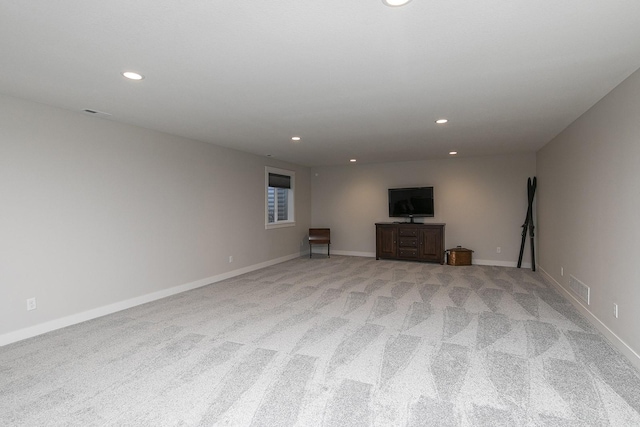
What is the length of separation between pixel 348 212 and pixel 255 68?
19.4 ft

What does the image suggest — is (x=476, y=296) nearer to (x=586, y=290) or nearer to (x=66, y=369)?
(x=586, y=290)

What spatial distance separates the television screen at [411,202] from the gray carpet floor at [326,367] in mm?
3150

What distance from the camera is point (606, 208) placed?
3076mm

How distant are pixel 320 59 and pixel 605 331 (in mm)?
3503

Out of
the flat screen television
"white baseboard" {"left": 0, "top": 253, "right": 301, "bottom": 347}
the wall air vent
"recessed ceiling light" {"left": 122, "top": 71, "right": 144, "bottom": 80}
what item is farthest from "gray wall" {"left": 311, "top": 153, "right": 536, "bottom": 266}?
"recessed ceiling light" {"left": 122, "top": 71, "right": 144, "bottom": 80}

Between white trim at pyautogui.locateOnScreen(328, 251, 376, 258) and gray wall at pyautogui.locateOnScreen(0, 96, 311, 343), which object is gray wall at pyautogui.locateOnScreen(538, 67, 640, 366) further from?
gray wall at pyautogui.locateOnScreen(0, 96, 311, 343)

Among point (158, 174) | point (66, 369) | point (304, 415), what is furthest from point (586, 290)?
point (158, 174)

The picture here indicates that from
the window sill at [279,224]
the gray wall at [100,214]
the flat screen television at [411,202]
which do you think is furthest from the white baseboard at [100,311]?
the flat screen television at [411,202]

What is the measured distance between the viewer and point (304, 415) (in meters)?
1.96

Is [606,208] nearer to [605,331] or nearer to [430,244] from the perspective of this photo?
[605,331]

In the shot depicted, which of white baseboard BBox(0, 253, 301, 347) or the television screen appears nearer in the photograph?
white baseboard BBox(0, 253, 301, 347)

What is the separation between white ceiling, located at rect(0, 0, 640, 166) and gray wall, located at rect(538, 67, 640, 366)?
0.30 meters

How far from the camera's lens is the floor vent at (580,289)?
355 cm

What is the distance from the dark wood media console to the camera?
682 cm
